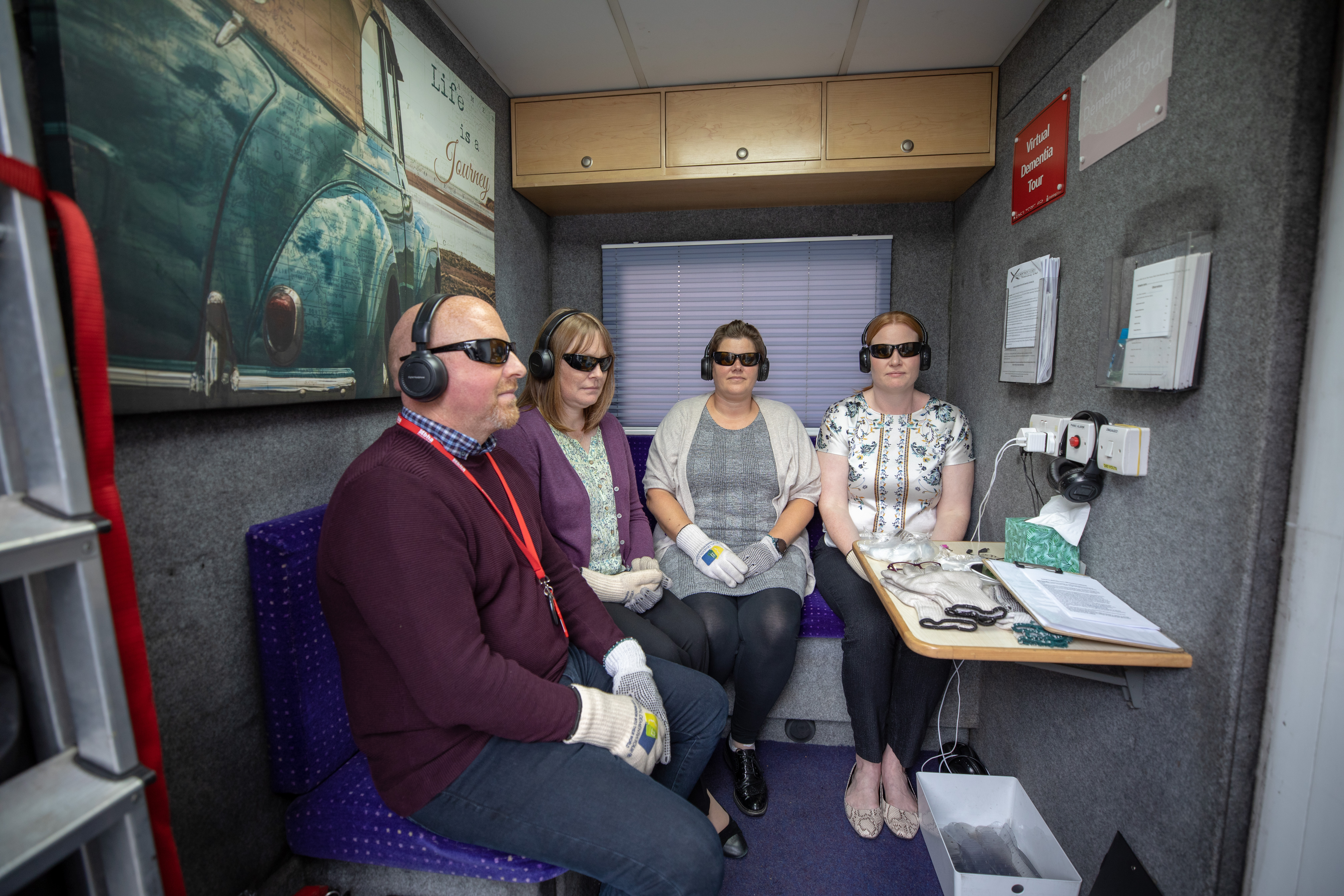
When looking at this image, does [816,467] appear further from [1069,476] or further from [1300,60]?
[1300,60]

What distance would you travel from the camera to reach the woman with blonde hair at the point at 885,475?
184 cm

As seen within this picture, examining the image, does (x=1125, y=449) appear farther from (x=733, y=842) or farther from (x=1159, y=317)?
(x=733, y=842)

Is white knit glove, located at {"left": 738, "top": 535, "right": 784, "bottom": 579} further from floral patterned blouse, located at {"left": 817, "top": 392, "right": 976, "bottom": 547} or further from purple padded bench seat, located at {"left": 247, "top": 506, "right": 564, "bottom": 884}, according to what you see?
purple padded bench seat, located at {"left": 247, "top": 506, "right": 564, "bottom": 884}

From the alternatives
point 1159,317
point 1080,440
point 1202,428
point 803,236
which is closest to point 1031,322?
point 1080,440

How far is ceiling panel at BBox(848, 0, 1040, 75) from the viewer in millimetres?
1863

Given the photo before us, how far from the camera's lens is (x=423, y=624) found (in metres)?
0.98

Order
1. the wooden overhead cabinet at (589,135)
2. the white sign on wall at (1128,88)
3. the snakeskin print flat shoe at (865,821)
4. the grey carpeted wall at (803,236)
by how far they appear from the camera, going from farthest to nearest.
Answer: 1. the grey carpeted wall at (803,236)
2. the wooden overhead cabinet at (589,135)
3. the snakeskin print flat shoe at (865,821)
4. the white sign on wall at (1128,88)

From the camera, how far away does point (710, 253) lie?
2.86m

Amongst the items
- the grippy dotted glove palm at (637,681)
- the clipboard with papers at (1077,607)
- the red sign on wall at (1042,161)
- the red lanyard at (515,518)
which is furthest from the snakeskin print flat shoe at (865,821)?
the red sign on wall at (1042,161)

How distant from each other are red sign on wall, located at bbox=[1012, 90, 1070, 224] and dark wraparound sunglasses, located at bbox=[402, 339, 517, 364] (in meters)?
1.65

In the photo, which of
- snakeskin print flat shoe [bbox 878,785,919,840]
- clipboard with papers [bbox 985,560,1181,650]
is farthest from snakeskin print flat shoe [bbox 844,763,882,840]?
clipboard with papers [bbox 985,560,1181,650]

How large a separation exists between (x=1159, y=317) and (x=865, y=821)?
1509 mm

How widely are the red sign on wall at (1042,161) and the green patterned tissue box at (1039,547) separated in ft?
3.20

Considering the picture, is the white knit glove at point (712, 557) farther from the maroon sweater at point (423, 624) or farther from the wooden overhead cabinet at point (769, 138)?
the wooden overhead cabinet at point (769, 138)
